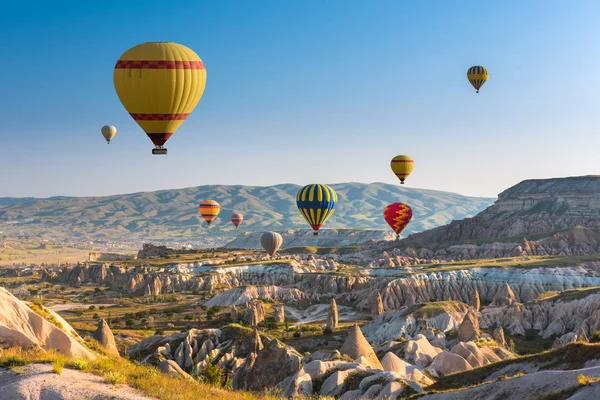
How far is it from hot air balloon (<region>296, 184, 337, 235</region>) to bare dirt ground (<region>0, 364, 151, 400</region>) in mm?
94947

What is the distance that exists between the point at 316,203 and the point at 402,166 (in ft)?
102

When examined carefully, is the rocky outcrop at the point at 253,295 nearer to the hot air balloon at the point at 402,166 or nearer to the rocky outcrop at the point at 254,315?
the rocky outcrop at the point at 254,315

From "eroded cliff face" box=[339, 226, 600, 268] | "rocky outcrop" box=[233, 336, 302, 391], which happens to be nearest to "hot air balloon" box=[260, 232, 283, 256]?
"eroded cliff face" box=[339, 226, 600, 268]

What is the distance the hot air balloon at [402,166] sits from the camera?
14212 cm

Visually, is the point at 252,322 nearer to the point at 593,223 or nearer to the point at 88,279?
the point at 88,279

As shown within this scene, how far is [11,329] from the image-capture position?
86.4 ft

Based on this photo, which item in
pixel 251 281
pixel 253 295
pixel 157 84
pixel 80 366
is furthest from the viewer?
pixel 251 281

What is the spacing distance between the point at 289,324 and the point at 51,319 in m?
82.1

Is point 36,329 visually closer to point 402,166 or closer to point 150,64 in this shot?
point 150,64

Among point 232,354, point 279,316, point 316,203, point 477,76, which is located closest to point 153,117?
point 232,354

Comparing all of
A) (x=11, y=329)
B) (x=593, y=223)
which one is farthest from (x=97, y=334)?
(x=593, y=223)

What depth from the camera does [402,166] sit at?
14225 cm

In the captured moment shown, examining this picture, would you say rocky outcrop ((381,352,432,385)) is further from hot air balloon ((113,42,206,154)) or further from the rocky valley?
hot air balloon ((113,42,206,154))

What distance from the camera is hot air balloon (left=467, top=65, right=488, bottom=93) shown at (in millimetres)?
138125
